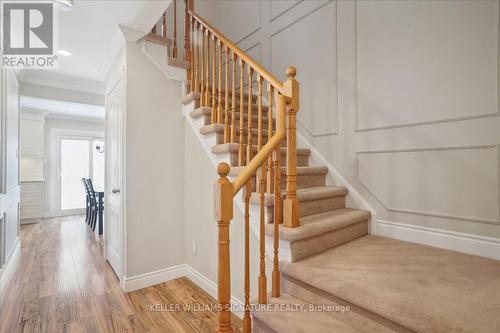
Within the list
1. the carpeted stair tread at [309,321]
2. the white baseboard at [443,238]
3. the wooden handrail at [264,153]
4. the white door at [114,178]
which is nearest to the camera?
the carpeted stair tread at [309,321]

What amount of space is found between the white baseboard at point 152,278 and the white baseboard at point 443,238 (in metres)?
1.96

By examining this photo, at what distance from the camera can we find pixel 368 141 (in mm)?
2244

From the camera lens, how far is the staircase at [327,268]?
1.11 m

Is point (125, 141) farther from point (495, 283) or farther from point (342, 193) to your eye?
point (495, 283)

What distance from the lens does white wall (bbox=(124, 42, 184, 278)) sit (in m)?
2.43

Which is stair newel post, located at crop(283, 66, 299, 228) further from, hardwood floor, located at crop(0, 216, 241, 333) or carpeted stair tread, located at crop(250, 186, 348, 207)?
hardwood floor, located at crop(0, 216, 241, 333)

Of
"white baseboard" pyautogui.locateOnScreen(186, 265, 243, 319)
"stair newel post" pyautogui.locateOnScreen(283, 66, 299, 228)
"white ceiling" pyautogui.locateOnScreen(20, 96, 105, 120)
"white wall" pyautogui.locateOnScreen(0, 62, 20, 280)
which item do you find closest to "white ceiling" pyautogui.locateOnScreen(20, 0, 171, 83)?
"white wall" pyautogui.locateOnScreen(0, 62, 20, 280)

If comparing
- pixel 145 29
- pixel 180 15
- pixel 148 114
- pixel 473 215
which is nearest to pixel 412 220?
pixel 473 215

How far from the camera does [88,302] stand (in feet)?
7.13

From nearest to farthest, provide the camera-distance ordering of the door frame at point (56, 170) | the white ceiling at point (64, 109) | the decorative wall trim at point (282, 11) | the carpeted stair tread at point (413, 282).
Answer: the carpeted stair tread at point (413, 282) < the decorative wall trim at point (282, 11) < the white ceiling at point (64, 109) < the door frame at point (56, 170)

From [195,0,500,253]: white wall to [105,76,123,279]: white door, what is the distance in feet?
6.50

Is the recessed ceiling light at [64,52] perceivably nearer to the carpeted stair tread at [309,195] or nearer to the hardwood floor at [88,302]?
the hardwood floor at [88,302]

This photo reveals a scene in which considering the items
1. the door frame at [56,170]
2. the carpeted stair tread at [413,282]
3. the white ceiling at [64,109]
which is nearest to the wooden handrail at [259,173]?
the carpeted stair tread at [413,282]

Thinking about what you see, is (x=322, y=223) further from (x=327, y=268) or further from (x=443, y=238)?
(x=443, y=238)
